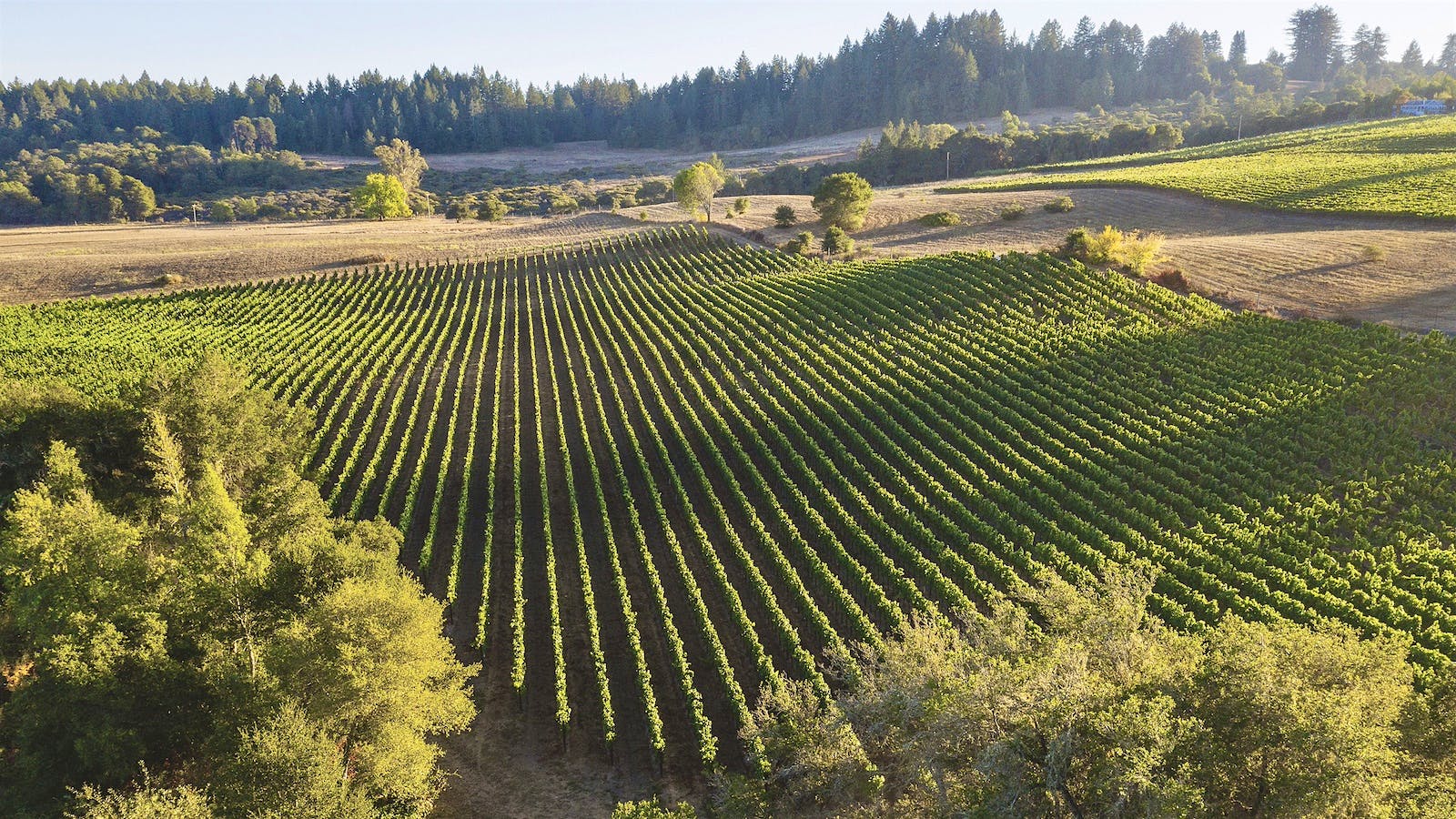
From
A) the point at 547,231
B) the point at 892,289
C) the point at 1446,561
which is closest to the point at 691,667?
the point at 1446,561

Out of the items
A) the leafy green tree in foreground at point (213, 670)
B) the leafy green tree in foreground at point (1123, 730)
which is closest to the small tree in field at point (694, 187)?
the leafy green tree in foreground at point (213, 670)

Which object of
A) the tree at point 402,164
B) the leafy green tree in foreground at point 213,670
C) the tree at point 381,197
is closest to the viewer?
the leafy green tree in foreground at point 213,670

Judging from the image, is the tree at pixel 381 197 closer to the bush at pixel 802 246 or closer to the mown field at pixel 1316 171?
the bush at pixel 802 246

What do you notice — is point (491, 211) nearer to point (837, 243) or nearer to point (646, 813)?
point (837, 243)

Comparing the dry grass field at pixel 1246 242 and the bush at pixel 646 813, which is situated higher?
the dry grass field at pixel 1246 242

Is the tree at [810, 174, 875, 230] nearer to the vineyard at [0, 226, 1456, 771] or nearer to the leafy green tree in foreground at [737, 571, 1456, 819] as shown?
the vineyard at [0, 226, 1456, 771]

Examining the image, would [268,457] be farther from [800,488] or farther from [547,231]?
[547,231]

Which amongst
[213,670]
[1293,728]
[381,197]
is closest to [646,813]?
[1293,728]
